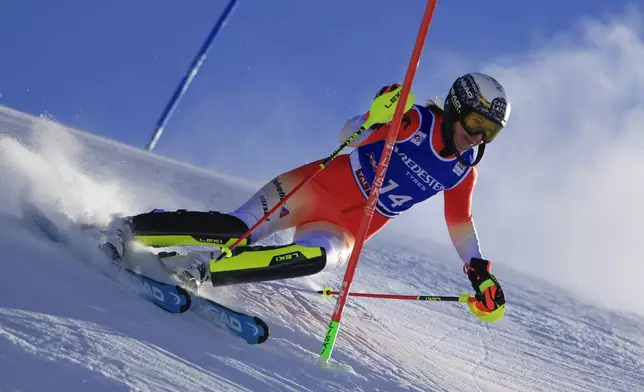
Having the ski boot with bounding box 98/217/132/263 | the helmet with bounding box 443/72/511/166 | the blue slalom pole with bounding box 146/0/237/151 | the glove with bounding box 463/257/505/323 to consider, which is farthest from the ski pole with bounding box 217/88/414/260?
the blue slalom pole with bounding box 146/0/237/151

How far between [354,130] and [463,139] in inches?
25.1

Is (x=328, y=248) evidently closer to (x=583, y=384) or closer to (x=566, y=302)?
(x=583, y=384)

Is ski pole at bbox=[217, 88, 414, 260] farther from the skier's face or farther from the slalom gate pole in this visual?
the skier's face

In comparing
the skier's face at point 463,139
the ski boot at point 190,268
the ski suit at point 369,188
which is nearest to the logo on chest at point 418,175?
the ski suit at point 369,188

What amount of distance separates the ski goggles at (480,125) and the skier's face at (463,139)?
37 millimetres

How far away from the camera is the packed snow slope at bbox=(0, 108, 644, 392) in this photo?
210 centimetres

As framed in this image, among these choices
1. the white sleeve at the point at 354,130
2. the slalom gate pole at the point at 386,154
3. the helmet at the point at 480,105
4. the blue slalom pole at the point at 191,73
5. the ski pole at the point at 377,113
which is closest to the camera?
the slalom gate pole at the point at 386,154

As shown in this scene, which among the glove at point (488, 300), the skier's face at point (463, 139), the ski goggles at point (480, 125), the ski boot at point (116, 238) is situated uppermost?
the ski goggles at point (480, 125)

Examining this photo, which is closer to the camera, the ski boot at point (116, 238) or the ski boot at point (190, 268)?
the ski boot at point (116, 238)

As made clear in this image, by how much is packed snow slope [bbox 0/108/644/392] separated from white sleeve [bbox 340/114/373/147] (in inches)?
42.6

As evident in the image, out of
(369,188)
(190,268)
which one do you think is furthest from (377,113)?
(190,268)

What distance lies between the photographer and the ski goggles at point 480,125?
3871mm

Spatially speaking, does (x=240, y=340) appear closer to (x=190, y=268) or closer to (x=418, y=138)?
(x=190, y=268)

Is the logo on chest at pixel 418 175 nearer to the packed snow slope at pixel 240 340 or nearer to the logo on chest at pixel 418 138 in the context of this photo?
the logo on chest at pixel 418 138
